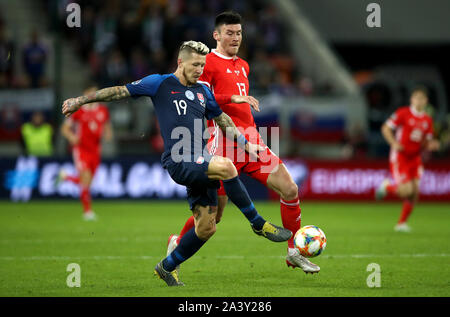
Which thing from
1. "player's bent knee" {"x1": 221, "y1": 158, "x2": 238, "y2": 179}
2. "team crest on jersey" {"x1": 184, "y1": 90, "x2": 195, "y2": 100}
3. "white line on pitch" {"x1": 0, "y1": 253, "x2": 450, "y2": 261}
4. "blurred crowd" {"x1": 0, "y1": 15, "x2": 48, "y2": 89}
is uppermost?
"blurred crowd" {"x1": 0, "y1": 15, "x2": 48, "y2": 89}

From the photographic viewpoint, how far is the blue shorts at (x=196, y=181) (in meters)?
6.85

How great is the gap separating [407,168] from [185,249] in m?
7.15

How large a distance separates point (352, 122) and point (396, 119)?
915cm

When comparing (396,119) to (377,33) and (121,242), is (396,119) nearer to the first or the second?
(121,242)

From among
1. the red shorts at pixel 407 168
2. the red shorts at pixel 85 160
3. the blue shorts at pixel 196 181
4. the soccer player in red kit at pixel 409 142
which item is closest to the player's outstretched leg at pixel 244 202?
the blue shorts at pixel 196 181

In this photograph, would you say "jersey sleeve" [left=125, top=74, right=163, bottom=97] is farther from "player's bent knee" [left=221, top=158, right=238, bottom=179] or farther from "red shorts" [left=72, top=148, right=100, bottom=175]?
"red shorts" [left=72, top=148, right=100, bottom=175]

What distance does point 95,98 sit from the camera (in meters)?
6.85

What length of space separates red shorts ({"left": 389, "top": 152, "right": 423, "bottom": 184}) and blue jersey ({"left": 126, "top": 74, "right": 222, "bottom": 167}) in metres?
6.98

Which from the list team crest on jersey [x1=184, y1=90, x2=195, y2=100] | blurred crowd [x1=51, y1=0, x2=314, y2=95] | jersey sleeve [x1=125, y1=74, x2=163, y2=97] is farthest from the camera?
blurred crowd [x1=51, y1=0, x2=314, y2=95]

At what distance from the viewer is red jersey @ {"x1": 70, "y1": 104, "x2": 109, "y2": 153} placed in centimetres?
1519

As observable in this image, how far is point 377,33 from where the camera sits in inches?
1106

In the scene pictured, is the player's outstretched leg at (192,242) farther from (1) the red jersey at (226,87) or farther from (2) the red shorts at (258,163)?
(1) the red jersey at (226,87)

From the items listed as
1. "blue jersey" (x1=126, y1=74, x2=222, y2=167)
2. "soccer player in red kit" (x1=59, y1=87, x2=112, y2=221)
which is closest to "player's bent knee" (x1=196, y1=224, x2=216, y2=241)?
"blue jersey" (x1=126, y1=74, x2=222, y2=167)
